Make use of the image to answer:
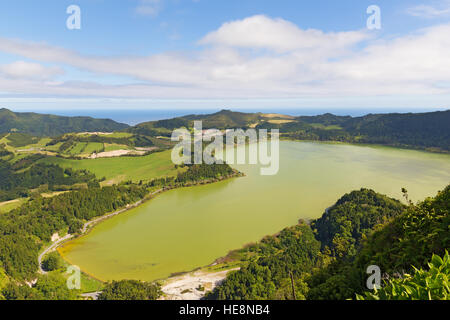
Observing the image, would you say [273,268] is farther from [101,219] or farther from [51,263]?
[101,219]

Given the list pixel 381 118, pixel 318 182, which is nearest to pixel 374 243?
pixel 318 182

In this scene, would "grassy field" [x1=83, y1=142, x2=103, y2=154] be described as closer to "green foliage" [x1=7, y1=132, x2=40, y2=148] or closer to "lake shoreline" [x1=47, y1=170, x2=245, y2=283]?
"green foliage" [x1=7, y1=132, x2=40, y2=148]

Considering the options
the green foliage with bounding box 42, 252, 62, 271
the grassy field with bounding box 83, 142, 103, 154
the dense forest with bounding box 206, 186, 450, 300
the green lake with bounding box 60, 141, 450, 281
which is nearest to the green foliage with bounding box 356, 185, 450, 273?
the dense forest with bounding box 206, 186, 450, 300

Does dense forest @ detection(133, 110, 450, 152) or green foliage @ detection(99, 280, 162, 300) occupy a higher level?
dense forest @ detection(133, 110, 450, 152)

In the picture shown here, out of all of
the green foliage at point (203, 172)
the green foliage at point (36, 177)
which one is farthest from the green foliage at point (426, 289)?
the green foliage at point (36, 177)

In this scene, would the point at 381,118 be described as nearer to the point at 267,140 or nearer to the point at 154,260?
the point at 267,140

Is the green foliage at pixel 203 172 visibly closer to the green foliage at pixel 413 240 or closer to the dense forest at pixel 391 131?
the green foliage at pixel 413 240
